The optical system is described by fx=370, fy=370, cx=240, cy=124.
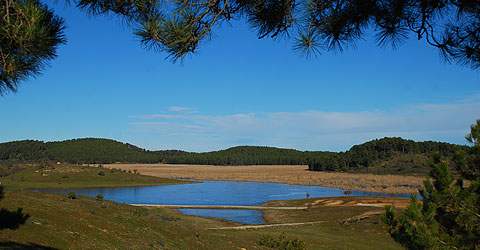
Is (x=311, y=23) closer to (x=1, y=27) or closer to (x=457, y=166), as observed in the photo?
(x=1, y=27)

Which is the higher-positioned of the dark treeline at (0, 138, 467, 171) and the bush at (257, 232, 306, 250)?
the dark treeline at (0, 138, 467, 171)

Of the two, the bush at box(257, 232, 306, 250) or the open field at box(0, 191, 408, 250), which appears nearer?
the open field at box(0, 191, 408, 250)

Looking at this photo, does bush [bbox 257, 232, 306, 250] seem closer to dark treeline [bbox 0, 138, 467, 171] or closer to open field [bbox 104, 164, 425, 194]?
open field [bbox 104, 164, 425, 194]

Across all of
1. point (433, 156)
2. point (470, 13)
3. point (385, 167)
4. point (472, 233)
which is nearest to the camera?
point (470, 13)

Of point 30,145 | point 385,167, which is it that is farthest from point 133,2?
point 30,145

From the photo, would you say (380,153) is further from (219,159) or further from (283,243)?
(283,243)

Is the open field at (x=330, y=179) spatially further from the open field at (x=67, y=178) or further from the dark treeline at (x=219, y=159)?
the open field at (x=67, y=178)

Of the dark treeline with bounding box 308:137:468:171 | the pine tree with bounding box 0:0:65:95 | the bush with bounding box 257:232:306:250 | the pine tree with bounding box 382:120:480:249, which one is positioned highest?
the dark treeline with bounding box 308:137:468:171

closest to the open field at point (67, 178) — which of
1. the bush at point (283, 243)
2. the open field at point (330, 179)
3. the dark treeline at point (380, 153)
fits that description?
the open field at point (330, 179)

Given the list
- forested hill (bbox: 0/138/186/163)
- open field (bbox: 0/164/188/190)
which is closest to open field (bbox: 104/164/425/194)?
open field (bbox: 0/164/188/190)

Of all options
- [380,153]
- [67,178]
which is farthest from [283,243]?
[380,153]

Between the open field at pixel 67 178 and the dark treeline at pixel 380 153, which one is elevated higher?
the dark treeline at pixel 380 153

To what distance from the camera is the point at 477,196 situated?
364 inches

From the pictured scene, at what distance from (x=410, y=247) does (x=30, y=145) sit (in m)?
177
